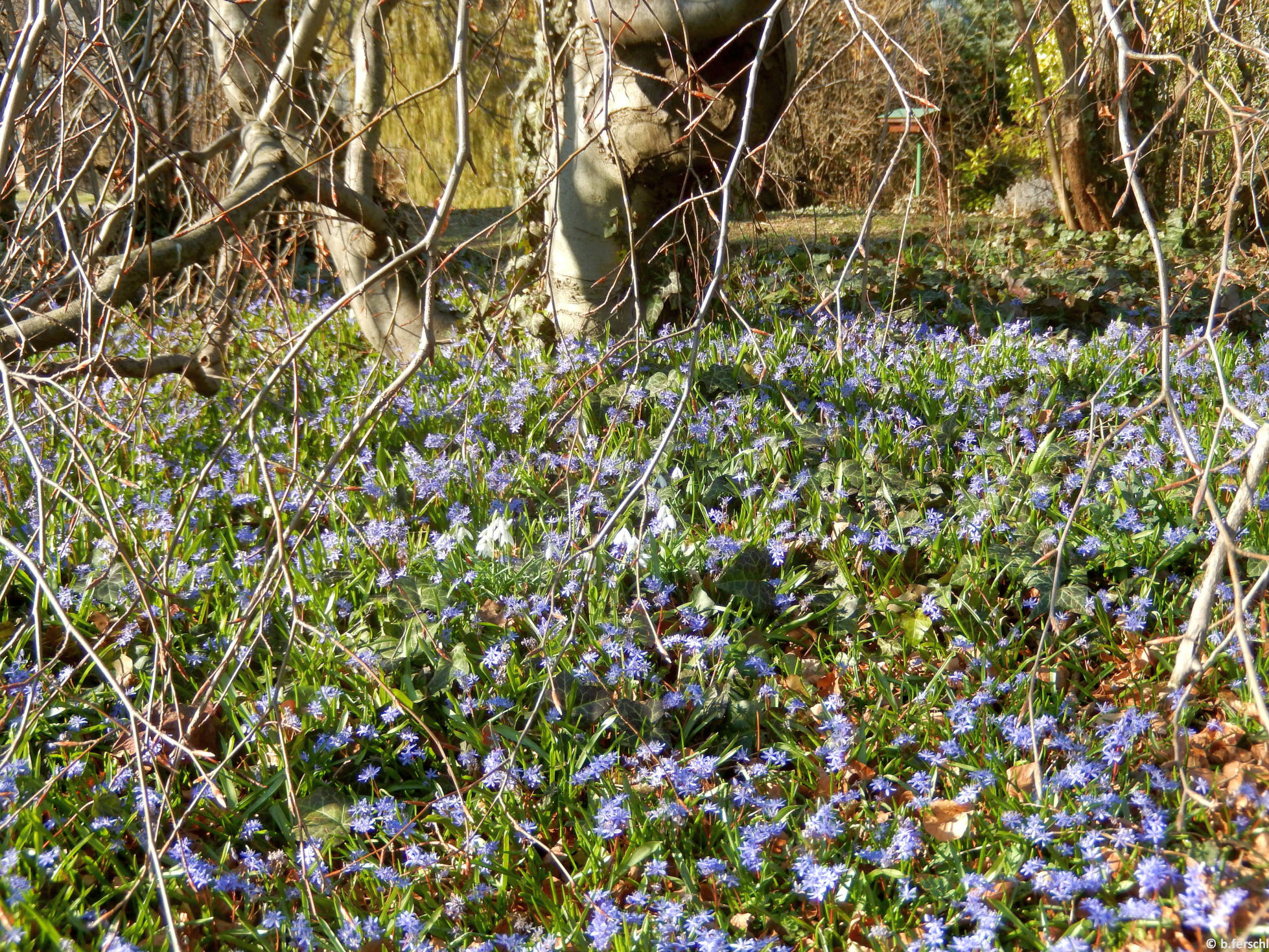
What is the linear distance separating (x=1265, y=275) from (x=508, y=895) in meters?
4.61

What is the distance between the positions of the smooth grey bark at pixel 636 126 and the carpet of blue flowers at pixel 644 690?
989 mm

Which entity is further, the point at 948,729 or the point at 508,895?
the point at 948,729

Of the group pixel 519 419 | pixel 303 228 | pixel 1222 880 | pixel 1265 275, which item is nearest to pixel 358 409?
pixel 519 419

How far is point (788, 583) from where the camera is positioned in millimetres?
2424

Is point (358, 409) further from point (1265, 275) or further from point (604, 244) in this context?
point (1265, 275)

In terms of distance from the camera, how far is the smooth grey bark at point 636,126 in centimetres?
376

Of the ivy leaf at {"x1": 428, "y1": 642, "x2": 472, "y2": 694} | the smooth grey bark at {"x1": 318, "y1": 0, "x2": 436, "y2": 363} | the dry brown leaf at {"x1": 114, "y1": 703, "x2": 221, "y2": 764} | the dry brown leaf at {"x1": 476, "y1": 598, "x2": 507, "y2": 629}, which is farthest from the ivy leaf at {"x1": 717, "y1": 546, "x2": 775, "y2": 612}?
the smooth grey bark at {"x1": 318, "y1": 0, "x2": 436, "y2": 363}

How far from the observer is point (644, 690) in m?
2.19

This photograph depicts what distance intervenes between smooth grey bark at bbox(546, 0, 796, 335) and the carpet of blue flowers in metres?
0.99

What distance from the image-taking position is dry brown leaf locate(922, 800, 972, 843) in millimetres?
1768

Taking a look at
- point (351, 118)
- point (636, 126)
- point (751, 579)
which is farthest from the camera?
point (351, 118)

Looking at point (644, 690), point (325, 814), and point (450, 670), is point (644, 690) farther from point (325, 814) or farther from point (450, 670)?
point (325, 814)

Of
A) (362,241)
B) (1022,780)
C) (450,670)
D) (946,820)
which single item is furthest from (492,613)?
(362,241)

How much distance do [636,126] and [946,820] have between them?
309cm
